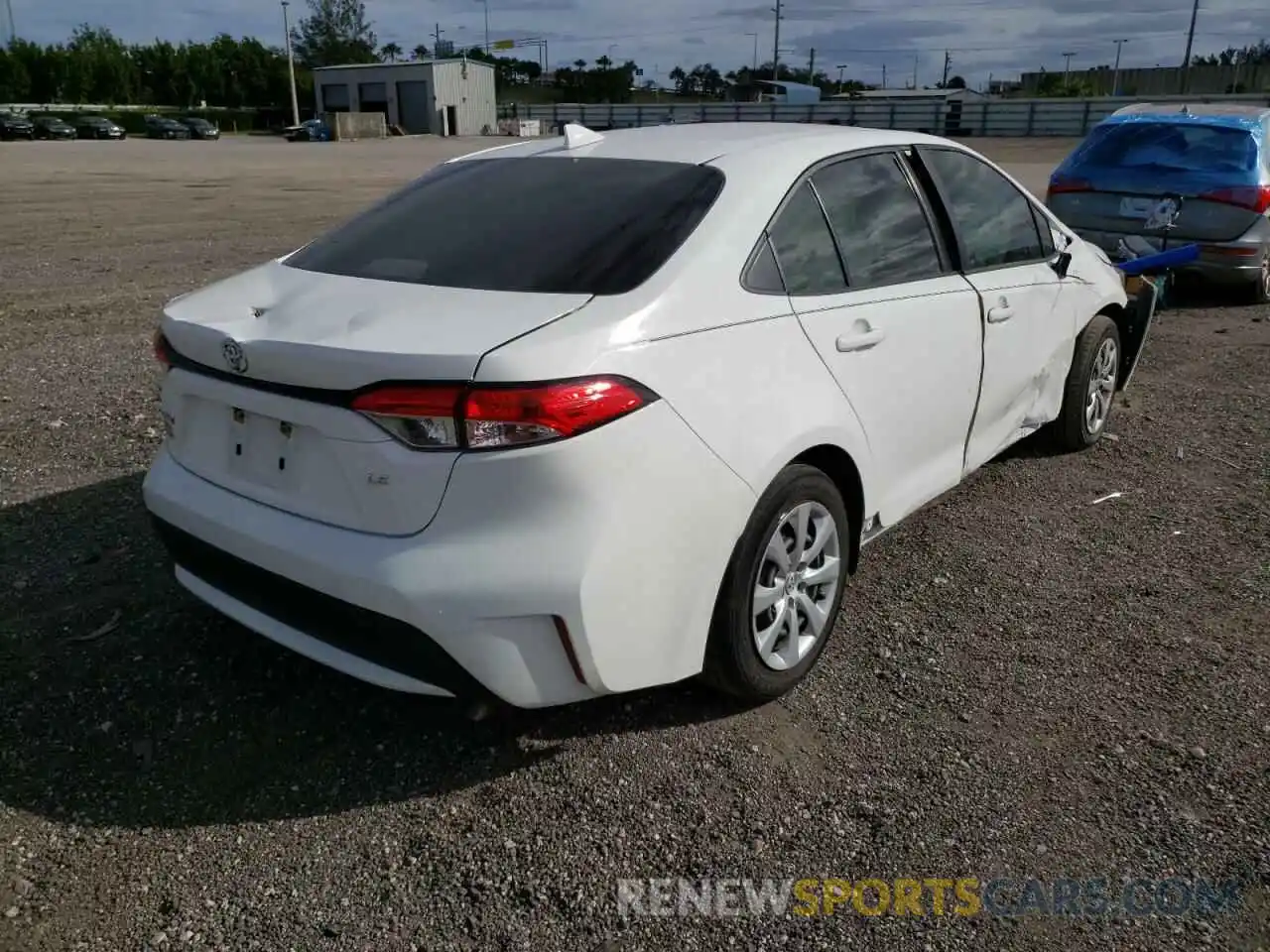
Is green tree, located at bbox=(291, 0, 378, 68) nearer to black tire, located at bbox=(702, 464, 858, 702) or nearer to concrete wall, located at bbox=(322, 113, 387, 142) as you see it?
concrete wall, located at bbox=(322, 113, 387, 142)

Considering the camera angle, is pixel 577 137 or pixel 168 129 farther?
pixel 168 129

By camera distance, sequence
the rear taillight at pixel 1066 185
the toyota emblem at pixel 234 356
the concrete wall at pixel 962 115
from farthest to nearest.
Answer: the concrete wall at pixel 962 115
the rear taillight at pixel 1066 185
the toyota emblem at pixel 234 356

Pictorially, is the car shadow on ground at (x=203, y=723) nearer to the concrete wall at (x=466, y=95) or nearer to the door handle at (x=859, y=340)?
the door handle at (x=859, y=340)

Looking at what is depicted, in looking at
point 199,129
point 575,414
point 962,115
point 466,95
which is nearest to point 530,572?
point 575,414

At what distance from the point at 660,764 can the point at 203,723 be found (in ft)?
4.43

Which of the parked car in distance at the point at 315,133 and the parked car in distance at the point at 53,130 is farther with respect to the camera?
the parked car in distance at the point at 315,133

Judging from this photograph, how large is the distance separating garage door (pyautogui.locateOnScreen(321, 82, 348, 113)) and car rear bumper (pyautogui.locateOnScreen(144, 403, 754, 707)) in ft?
275

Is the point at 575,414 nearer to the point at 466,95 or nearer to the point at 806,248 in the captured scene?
the point at 806,248

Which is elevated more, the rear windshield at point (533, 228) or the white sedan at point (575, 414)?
the rear windshield at point (533, 228)

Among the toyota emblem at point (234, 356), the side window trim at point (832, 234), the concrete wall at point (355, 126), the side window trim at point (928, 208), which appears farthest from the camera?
the concrete wall at point (355, 126)

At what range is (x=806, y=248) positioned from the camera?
3250mm

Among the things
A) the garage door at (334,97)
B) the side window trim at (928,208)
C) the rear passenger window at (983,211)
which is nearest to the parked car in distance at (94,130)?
the garage door at (334,97)

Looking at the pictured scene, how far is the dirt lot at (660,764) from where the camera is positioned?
2447 mm

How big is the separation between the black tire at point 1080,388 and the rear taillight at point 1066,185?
155 inches
